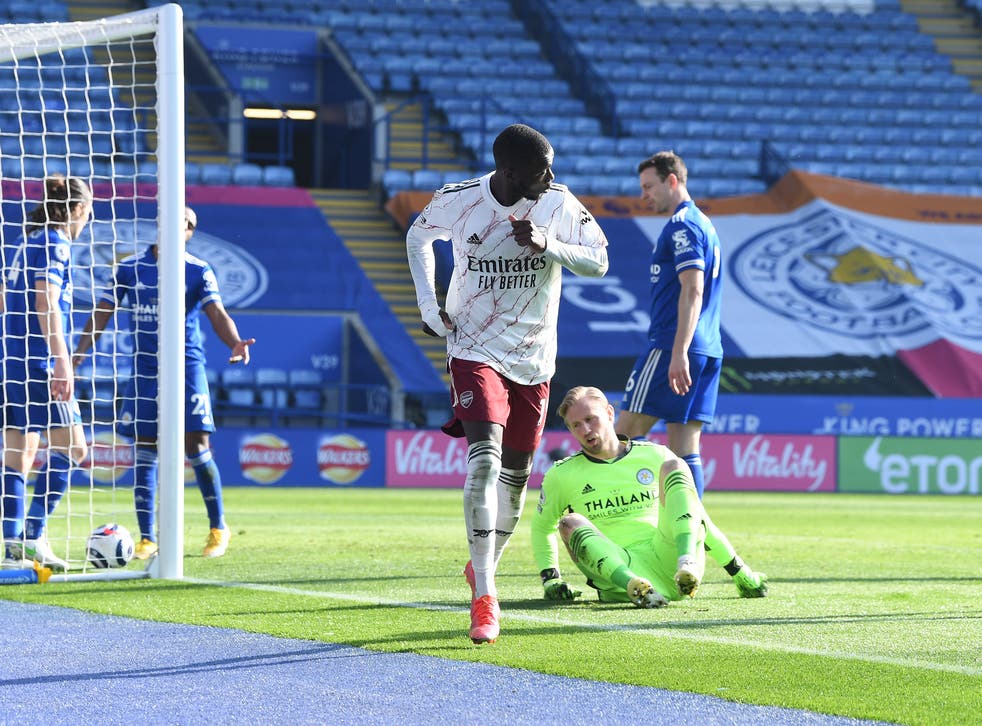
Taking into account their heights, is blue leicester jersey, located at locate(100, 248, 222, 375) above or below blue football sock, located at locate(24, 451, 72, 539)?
above

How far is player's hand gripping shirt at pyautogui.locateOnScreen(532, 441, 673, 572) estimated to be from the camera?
6.71 m

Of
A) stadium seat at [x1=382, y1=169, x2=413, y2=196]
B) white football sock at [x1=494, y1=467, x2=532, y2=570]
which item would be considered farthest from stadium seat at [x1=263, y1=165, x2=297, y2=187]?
white football sock at [x1=494, y1=467, x2=532, y2=570]

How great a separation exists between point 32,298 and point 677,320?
3.42 metres

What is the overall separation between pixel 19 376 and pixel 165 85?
1.68 meters

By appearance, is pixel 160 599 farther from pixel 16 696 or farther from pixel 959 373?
pixel 959 373

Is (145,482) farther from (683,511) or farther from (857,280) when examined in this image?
(857,280)

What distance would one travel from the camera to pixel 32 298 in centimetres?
827

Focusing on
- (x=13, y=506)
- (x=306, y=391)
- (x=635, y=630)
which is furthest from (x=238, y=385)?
(x=635, y=630)

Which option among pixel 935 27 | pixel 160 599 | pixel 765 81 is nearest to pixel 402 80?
pixel 765 81

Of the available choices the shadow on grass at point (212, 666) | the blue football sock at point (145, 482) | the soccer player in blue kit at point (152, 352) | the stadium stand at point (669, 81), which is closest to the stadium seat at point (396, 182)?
the stadium stand at point (669, 81)

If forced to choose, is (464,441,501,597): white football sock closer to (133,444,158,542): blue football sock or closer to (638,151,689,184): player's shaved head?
(638,151,689,184): player's shaved head

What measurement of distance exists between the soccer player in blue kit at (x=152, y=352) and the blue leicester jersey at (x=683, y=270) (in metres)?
2.33

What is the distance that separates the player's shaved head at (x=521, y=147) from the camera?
547 cm

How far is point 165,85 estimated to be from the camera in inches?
299
